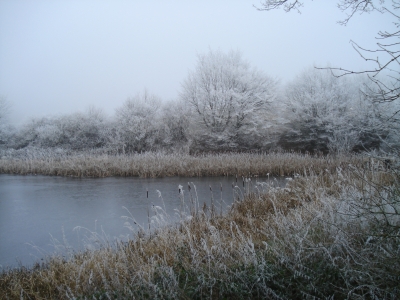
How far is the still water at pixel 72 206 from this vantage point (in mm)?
5652

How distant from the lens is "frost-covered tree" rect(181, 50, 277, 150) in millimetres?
21516

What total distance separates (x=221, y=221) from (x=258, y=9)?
355cm

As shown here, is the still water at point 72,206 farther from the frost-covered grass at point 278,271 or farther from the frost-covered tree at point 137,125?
the frost-covered tree at point 137,125

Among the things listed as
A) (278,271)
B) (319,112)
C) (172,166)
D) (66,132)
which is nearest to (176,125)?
(66,132)

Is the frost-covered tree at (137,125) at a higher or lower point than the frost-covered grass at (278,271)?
higher

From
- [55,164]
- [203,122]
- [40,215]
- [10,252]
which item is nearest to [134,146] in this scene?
[203,122]

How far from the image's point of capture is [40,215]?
782cm

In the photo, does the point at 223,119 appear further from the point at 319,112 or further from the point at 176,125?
the point at 319,112

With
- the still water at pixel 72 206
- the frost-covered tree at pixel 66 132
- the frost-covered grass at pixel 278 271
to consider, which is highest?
the frost-covered tree at pixel 66 132

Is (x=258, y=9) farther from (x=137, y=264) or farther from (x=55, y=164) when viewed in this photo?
(x=55, y=164)

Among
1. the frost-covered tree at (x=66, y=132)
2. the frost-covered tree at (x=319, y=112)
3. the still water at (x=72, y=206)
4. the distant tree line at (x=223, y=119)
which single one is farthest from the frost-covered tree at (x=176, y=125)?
the still water at (x=72, y=206)

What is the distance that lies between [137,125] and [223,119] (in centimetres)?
712

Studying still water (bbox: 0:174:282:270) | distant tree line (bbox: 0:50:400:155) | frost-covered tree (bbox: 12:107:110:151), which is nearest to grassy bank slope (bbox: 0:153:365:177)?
still water (bbox: 0:174:282:270)

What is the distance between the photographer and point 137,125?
23.8 meters
